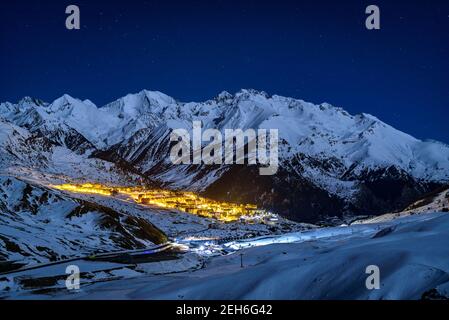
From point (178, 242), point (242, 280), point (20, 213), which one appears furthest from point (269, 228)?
point (242, 280)

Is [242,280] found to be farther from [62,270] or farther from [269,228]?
[269,228]

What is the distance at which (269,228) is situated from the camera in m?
199

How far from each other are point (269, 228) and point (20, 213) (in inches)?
3702

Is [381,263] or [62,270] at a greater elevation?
[381,263]

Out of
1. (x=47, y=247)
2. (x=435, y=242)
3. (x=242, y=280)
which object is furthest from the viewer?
(x=47, y=247)
